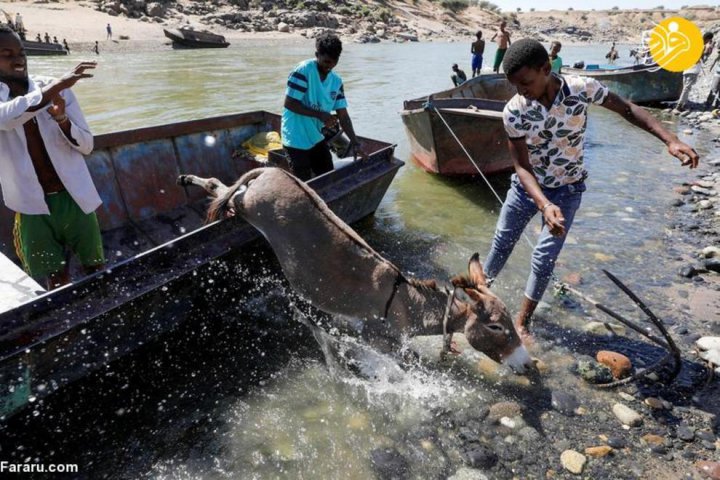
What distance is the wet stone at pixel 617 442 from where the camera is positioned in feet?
11.9

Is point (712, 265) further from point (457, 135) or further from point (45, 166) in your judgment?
point (45, 166)

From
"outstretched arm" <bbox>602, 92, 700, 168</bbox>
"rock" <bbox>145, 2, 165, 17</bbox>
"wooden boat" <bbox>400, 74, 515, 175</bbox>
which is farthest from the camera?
"rock" <bbox>145, 2, 165, 17</bbox>

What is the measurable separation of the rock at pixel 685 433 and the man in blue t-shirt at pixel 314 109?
15.3ft

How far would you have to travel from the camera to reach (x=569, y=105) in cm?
353

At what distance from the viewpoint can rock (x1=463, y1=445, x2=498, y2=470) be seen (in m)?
3.52

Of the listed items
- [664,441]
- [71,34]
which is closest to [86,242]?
[664,441]

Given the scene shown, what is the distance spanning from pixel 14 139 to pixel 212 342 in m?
2.48

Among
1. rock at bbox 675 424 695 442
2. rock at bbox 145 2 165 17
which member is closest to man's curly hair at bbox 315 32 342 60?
rock at bbox 675 424 695 442

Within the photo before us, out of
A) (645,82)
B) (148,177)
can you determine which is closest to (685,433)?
(148,177)

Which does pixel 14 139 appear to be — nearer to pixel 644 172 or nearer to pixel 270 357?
pixel 270 357

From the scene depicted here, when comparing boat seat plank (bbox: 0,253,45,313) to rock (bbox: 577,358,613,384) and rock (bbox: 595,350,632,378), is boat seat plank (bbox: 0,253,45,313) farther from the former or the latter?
rock (bbox: 595,350,632,378)

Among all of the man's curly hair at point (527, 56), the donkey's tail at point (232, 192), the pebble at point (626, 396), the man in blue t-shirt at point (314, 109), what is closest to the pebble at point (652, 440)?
the pebble at point (626, 396)

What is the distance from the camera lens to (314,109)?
18.0ft

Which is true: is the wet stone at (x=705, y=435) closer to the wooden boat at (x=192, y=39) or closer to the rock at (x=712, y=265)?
the rock at (x=712, y=265)
